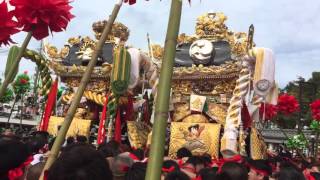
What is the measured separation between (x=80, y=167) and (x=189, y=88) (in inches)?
367

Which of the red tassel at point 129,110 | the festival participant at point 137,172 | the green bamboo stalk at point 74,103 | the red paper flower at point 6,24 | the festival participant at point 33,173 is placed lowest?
the festival participant at point 33,173

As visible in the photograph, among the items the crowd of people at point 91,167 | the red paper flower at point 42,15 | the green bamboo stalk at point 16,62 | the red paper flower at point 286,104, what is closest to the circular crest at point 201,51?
the red paper flower at point 286,104

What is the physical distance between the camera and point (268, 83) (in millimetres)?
8094

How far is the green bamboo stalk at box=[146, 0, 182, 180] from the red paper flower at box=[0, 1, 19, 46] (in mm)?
997

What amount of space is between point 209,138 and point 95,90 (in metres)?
4.14

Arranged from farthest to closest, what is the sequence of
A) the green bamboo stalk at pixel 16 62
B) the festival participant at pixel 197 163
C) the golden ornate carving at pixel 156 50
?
the golden ornate carving at pixel 156 50
the festival participant at pixel 197 163
the green bamboo stalk at pixel 16 62

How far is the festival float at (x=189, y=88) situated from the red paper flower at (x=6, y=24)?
594cm

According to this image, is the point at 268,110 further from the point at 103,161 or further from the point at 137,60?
the point at 103,161

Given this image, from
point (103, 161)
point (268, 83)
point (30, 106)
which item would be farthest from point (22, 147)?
point (30, 106)

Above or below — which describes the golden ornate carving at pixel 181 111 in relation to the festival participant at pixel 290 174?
above

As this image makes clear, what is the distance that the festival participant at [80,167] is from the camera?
1.68m

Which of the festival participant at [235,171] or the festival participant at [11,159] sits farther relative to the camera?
the festival participant at [235,171]

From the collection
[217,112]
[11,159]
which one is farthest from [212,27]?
[11,159]

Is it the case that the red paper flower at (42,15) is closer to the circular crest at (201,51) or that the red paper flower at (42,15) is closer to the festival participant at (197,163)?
A: the festival participant at (197,163)
